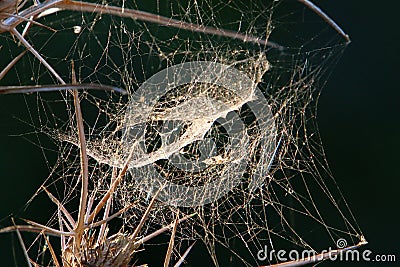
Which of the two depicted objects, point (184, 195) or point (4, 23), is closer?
point (4, 23)

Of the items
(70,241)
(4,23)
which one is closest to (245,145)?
(70,241)

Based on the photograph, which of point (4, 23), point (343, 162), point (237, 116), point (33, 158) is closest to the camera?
point (4, 23)

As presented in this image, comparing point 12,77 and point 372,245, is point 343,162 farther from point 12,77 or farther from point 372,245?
point 12,77

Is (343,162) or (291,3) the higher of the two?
(291,3)

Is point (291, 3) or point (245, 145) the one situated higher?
point (291, 3)

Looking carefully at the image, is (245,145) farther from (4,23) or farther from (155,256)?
(155,256)

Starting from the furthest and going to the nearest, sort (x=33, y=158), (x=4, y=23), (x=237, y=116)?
(x=33, y=158), (x=237, y=116), (x=4, y=23)

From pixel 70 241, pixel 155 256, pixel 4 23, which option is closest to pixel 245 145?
pixel 70 241

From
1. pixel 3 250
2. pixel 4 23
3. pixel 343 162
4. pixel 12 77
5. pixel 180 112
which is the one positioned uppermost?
pixel 4 23

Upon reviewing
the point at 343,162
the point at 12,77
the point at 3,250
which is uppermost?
the point at 12,77
